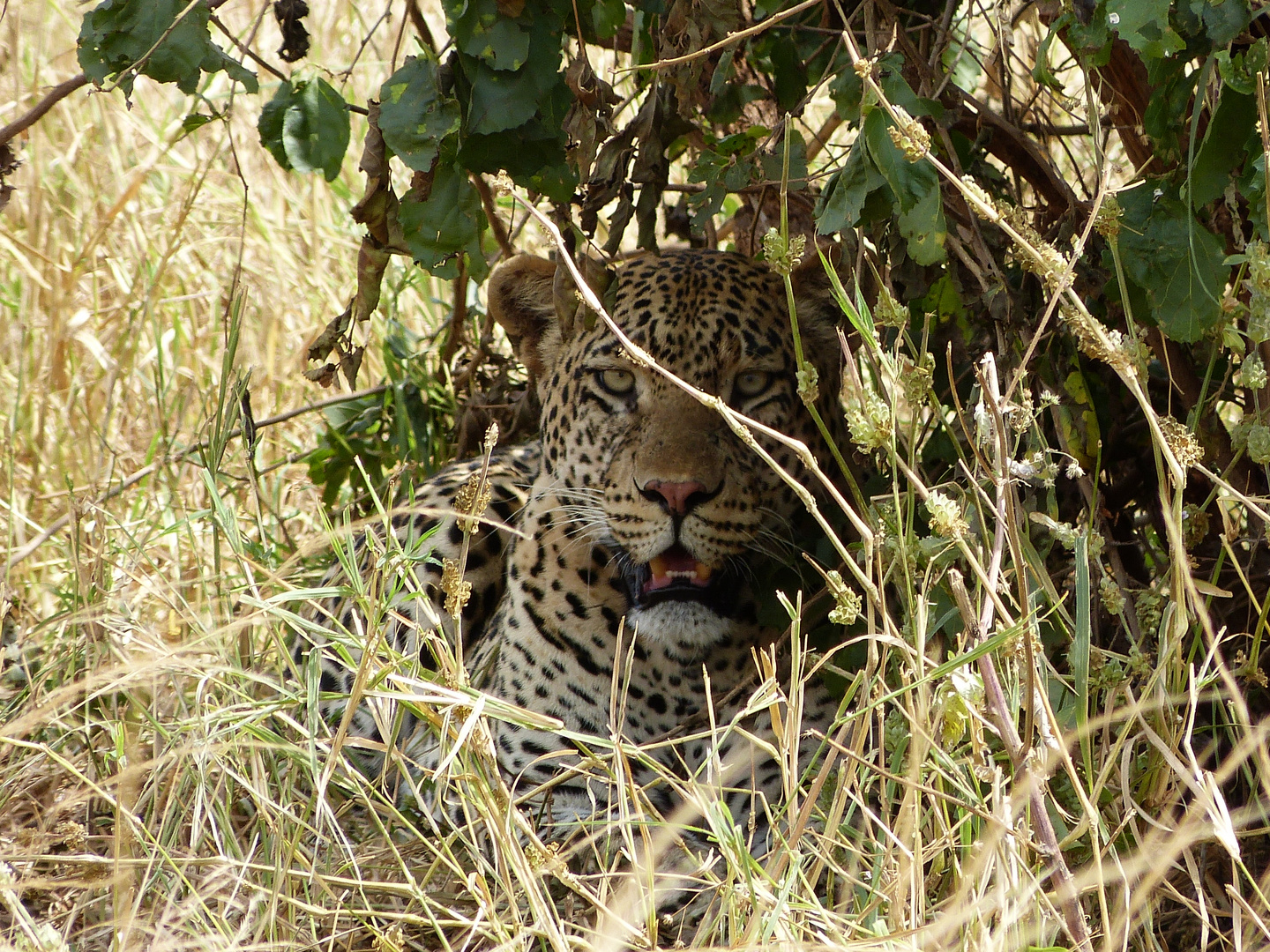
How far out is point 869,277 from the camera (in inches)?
143

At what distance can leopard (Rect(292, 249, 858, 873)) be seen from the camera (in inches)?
154

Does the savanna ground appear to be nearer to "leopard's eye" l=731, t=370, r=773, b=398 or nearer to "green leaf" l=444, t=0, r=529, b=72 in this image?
"leopard's eye" l=731, t=370, r=773, b=398

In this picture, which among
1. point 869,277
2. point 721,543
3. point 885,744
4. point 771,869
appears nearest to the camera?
point 771,869

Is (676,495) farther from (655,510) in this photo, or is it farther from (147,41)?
(147,41)

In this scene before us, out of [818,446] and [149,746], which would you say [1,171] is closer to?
[149,746]

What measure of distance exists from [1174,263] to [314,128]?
2063 mm

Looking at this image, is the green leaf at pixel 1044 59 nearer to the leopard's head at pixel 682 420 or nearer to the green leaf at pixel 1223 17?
the green leaf at pixel 1223 17

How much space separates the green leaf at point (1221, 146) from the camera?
2.93 m

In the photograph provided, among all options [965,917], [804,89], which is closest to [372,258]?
[804,89]

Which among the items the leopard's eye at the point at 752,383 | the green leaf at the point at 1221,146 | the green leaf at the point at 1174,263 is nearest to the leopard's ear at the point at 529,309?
the leopard's eye at the point at 752,383

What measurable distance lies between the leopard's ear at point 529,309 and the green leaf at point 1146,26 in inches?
74.3

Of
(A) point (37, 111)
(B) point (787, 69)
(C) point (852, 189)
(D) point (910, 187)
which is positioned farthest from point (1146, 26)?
(A) point (37, 111)

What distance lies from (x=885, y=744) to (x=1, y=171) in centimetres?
259

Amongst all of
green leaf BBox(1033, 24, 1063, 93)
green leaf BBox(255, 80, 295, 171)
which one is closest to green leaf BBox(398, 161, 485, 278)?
green leaf BBox(255, 80, 295, 171)
